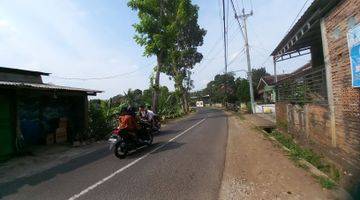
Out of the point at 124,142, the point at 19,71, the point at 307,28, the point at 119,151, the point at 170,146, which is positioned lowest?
the point at 170,146

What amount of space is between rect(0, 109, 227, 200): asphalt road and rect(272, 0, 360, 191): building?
302 cm

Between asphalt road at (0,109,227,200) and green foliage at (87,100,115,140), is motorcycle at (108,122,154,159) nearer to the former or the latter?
asphalt road at (0,109,227,200)

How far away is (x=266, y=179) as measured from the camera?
6949 mm

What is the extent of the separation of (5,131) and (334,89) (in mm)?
11473

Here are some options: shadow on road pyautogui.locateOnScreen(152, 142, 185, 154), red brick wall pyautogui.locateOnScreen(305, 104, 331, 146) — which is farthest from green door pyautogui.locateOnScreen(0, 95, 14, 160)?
red brick wall pyautogui.locateOnScreen(305, 104, 331, 146)

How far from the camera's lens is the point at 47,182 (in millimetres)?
7539

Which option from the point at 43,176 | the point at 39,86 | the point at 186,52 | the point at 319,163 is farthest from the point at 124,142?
the point at 186,52

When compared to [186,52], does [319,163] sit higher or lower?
lower

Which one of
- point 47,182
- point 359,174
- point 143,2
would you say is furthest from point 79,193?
point 143,2

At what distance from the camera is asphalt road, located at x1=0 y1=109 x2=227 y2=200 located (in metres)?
6.17

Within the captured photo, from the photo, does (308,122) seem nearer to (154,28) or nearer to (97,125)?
(97,125)

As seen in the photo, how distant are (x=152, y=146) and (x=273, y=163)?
528 centimetres

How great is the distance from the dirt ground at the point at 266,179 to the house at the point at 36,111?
8.38m

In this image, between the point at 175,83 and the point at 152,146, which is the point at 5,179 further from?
the point at 175,83
